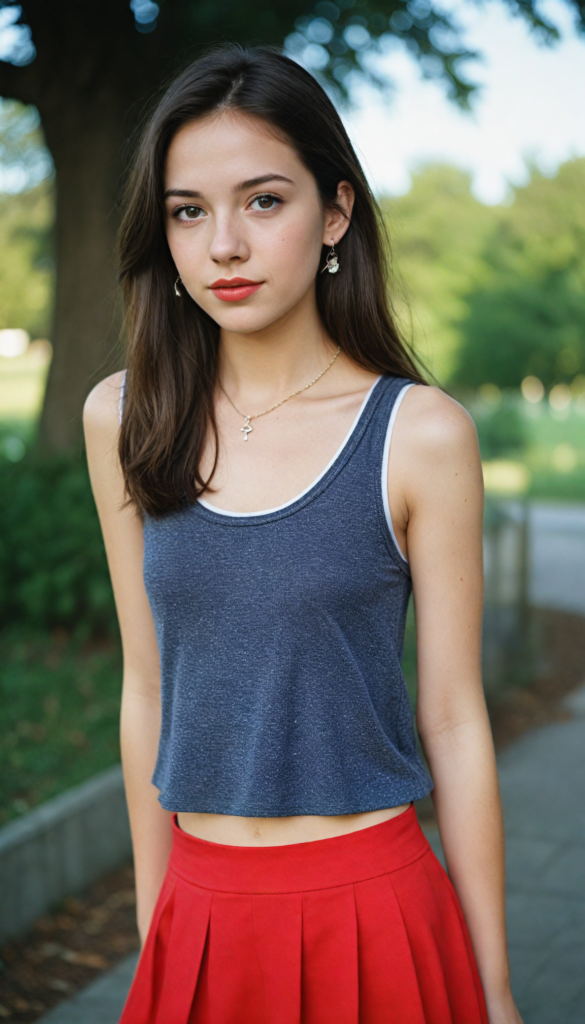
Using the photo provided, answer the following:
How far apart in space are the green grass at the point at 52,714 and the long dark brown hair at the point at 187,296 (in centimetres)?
251

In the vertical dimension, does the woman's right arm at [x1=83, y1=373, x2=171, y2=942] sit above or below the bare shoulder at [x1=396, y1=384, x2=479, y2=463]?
below

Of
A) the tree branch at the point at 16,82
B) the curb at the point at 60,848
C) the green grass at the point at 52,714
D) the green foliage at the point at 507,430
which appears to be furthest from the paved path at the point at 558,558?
the tree branch at the point at 16,82

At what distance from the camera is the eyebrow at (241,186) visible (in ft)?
5.20

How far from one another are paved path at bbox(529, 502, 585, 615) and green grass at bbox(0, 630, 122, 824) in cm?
379

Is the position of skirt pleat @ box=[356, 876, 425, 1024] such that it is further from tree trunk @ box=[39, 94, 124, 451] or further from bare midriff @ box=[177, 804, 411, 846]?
tree trunk @ box=[39, 94, 124, 451]

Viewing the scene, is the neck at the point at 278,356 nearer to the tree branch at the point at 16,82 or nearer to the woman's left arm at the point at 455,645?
the woman's left arm at the point at 455,645

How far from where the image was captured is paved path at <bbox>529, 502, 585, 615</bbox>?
8.77 meters

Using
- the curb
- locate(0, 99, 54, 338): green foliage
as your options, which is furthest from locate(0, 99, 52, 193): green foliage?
the curb

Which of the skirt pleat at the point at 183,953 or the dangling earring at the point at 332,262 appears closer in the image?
the skirt pleat at the point at 183,953

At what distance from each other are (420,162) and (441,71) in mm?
21004

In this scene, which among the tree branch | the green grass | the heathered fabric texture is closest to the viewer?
the heathered fabric texture

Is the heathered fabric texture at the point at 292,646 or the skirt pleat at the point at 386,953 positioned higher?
the heathered fabric texture at the point at 292,646

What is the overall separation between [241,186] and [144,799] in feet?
3.68

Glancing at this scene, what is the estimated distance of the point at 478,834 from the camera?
65.6 inches
